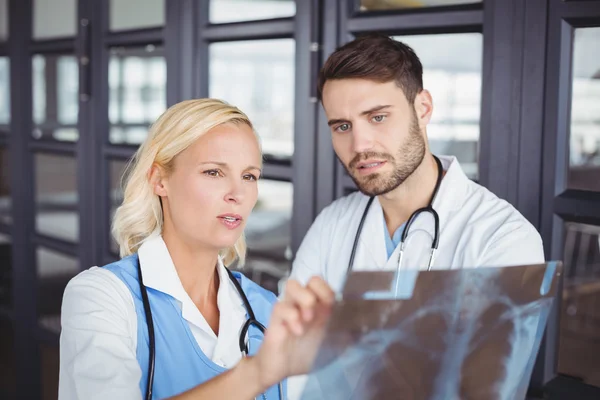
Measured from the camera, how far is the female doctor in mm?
1129

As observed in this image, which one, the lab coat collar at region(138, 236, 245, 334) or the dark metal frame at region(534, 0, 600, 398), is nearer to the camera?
the lab coat collar at region(138, 236, 245, 334)

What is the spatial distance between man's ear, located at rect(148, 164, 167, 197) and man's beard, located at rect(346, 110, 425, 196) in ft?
1.27

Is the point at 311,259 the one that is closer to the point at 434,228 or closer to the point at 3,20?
the point at 434,228

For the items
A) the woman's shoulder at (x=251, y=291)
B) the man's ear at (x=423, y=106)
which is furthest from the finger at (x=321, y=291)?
the man's ear at (x=423, y=106)

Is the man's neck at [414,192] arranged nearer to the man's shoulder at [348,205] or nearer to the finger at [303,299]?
the man's shoulder at [348,205]

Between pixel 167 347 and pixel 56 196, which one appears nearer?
pixel 167 347

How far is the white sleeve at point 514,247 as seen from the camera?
4.31ft

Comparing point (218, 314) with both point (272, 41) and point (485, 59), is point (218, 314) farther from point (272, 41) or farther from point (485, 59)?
point (272, 41)

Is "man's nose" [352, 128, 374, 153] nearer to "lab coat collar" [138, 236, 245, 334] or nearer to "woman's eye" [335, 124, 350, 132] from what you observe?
"woman's eye" [335, 124, 350, 132]

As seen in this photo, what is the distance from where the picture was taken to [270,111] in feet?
7.41

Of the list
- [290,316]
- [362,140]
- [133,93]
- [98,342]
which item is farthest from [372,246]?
[133,93]

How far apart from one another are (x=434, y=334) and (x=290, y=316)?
0.59ft

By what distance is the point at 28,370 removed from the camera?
3.37m

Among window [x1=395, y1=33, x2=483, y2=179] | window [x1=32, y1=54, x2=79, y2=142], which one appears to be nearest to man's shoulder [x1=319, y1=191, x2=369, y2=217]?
window [x1=395, y1=33, x2=483, y2=179]
